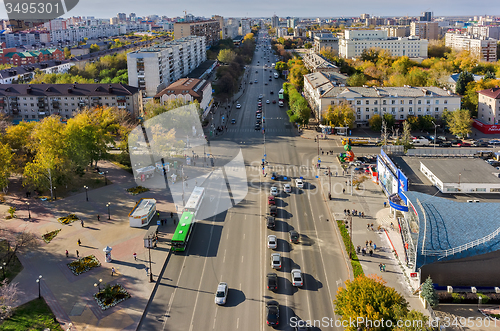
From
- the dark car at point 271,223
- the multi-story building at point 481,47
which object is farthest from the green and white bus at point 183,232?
the multi-story building at point 481,47

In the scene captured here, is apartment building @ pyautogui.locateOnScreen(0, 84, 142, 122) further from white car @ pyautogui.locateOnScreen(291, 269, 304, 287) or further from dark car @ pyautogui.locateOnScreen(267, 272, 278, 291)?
white car @ pyautogui.locateOnScreen(291, 269, 304, 287)

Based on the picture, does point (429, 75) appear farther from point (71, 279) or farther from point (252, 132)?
point (71, 279)

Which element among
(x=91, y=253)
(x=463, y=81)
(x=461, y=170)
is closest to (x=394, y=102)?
(x=463, y=81)

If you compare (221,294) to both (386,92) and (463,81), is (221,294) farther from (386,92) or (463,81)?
(463,81)

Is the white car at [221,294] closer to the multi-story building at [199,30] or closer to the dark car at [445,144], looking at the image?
the dark car at [445,144]

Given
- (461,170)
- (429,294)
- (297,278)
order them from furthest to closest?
1. (461,170)
2. (297,278)
3. (429,294)

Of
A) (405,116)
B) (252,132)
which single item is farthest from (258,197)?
(405,116)

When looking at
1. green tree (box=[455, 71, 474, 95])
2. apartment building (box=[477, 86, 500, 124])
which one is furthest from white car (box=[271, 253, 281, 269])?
green tree (box=[455, 71, 474, 95])

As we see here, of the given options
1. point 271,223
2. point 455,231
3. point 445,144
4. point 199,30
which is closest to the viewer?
point 455,231
